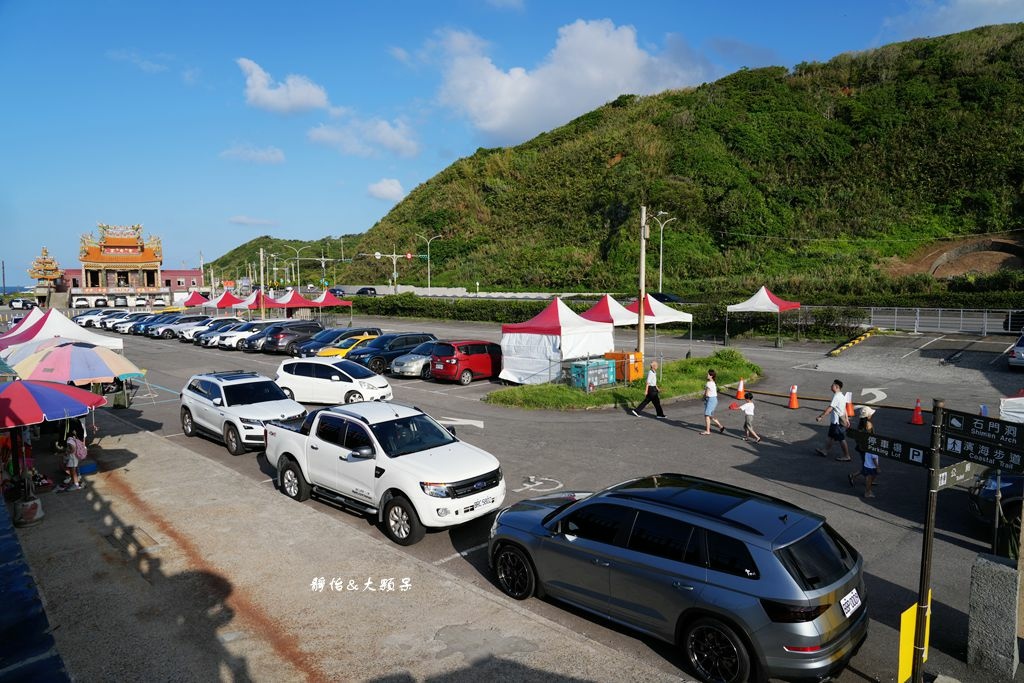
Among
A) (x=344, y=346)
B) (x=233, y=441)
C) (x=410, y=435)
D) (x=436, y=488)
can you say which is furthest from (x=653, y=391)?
(x=344, y=346)

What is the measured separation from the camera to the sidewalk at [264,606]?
6.12m

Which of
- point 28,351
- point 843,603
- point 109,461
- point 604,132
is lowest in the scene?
point 109,461

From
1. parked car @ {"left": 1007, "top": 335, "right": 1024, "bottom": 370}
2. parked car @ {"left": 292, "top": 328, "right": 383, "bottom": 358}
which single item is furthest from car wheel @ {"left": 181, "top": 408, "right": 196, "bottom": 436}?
parked car @ {"left": 1007, "top": 335, "right": 1024, "bottom": 370}

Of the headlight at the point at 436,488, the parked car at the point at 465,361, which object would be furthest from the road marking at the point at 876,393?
the headlight at the point at 436,488

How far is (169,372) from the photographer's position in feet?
92.1

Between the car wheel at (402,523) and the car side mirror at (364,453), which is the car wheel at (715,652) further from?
the car side mirror at (364,453)

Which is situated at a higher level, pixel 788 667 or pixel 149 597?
pixel 788 667

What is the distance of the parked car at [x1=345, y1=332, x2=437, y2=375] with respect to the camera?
85.0 feet

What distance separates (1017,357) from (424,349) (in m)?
22.6

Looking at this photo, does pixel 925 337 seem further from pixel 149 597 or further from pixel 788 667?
pixel 149 597

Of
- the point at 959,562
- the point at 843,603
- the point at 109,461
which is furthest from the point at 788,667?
the point at 109,461

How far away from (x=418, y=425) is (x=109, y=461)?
26.8ft

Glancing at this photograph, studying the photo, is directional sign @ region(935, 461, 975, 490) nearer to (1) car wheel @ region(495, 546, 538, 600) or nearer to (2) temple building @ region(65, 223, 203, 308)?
(1) car wheel @ region(495, 546, 538, 600)

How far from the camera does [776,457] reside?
45.2 feet
